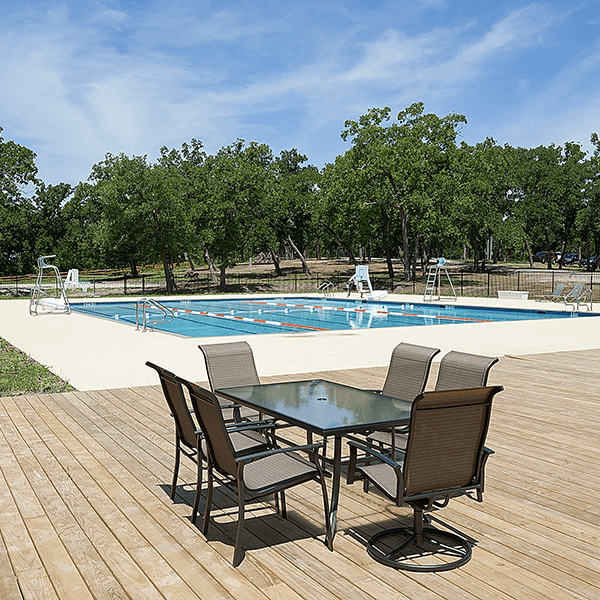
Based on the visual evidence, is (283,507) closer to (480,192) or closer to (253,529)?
(253,529)

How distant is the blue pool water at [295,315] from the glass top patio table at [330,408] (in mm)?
11359

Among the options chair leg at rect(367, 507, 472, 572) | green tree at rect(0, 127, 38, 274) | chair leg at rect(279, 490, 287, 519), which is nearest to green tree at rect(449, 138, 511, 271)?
green tree at rect(0, 127, 38, 274)

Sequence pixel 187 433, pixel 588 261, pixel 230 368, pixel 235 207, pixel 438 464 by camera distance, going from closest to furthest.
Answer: pixel 438 464 < pixel 187 433 < pixel 230 368 < pixel 235 207 < pixel 588 261

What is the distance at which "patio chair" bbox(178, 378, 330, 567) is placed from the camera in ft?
10.1

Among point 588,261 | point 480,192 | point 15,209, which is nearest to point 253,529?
point 480,192

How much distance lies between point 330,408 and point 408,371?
1.02m

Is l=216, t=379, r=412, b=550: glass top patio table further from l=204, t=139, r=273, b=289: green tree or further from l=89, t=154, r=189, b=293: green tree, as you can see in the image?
l=204, t=139, r=273, b=289: green tree

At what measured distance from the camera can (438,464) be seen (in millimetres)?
3012

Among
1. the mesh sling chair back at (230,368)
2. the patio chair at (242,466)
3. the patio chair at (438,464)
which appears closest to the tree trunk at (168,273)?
the mesh sling chair back at (230,368)

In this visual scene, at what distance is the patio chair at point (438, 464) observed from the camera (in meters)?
2.91

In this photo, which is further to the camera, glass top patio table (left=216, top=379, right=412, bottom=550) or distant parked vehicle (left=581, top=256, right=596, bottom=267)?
distant parked vehicle (left=581, top=256, right=596, bottom=267)

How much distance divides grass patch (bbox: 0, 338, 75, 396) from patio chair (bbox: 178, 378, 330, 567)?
487 centimetres

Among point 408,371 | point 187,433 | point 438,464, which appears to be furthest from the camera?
point 408,371

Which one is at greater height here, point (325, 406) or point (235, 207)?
point (235, 207)
